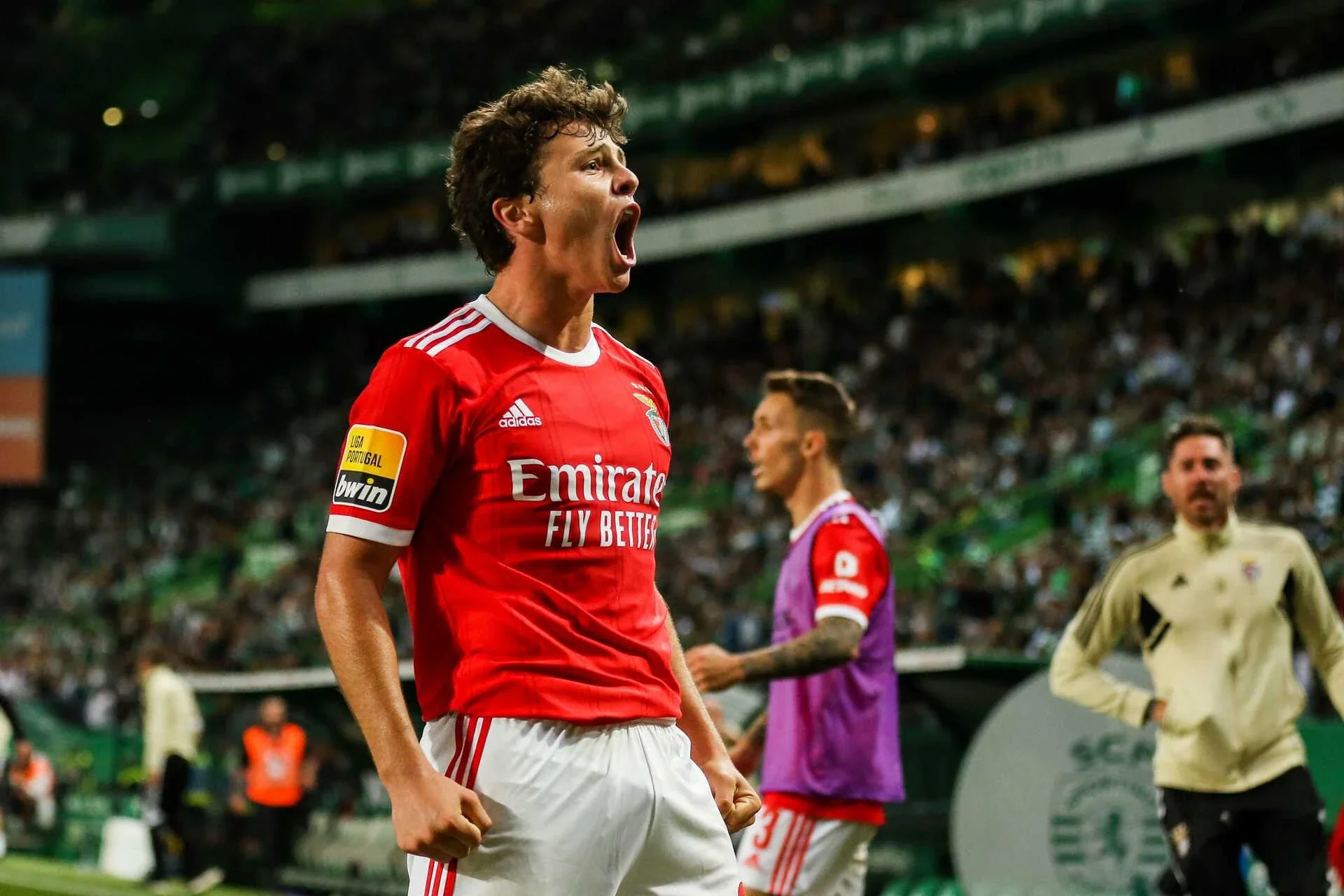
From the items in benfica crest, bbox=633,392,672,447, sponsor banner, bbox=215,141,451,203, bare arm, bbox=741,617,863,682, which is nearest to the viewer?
benfica crest, bbox=633,392,672,447

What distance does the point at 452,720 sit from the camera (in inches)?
118

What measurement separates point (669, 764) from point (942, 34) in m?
26.1

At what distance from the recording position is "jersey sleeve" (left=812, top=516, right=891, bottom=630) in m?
5.22

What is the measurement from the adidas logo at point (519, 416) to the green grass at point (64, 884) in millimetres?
9527

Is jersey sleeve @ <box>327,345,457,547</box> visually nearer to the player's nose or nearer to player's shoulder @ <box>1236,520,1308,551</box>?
the player's nose

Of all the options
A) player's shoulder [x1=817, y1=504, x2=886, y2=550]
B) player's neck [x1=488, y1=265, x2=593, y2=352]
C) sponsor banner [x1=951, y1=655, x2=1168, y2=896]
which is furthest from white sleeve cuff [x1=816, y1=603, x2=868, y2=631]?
sponsor banner [x1=951, y1=655, x2=1168, y2=896]

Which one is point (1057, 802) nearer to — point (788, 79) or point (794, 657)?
point (794, 657)

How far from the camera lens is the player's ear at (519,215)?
312 cm

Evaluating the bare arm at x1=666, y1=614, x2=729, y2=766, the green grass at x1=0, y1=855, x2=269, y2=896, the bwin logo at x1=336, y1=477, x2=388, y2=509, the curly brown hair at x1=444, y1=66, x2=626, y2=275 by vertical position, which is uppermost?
the curly brown hair at x1=444, y1=66, x2=626, y2=275

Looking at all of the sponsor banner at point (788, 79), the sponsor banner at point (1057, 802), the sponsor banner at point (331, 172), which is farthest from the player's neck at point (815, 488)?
the sponsor banner at point (331, 172)

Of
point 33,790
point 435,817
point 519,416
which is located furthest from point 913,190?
point 435,817

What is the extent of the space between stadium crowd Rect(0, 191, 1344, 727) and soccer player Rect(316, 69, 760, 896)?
26.8 feet

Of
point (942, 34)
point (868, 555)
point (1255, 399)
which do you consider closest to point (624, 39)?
point (942, 34)

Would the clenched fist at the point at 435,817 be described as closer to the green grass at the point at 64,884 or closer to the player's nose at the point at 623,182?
the player's nose at the point at 623,182
